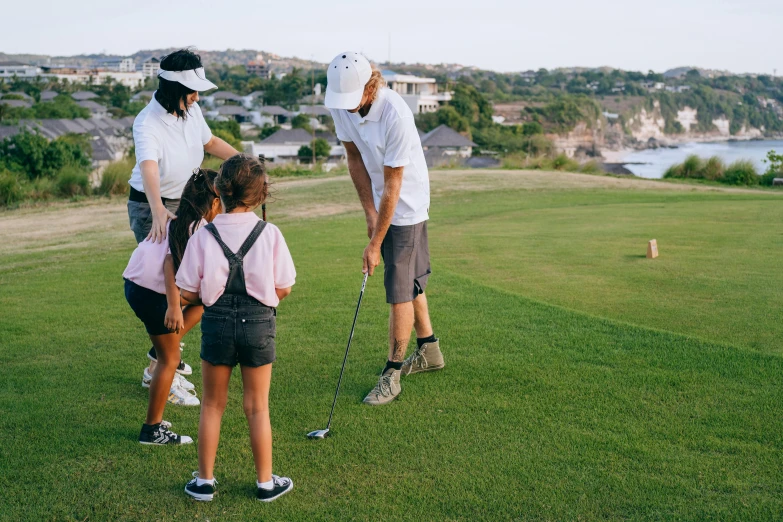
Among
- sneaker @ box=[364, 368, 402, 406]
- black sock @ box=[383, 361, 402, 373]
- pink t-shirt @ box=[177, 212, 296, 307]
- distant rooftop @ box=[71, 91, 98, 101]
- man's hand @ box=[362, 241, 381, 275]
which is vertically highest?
distant rooftop @ box=[71, 91, 98, 101]

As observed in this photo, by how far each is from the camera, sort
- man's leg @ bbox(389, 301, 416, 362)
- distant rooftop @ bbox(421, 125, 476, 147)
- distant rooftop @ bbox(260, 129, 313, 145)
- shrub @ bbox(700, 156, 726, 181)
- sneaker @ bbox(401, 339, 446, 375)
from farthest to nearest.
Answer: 1. distant rooftop @ bbox(260, 129, 313, 145)
2. distant rooftop @ bbox(421, 125, 476, 147)
3. shrub @ bbox(700, 156, 726, 181)
4. sneaker @ bbox(401, 339, 446, 375)
5. man's leg @ bbox(389, 301, 416, 362)

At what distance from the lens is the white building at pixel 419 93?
338 ft

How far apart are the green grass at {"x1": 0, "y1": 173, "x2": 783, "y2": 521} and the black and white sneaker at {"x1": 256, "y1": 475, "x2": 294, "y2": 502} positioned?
0.05m

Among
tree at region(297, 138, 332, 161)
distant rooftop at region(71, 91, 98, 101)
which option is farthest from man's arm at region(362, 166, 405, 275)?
distant rooftop at region(71, 91, 98, 101)

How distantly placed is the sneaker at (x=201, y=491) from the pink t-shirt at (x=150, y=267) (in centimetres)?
113

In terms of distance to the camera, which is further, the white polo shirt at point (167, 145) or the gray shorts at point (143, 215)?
the gray shorts at point (143, 215)

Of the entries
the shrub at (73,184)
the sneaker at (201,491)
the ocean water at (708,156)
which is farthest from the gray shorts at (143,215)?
the ocean water at (708,156)

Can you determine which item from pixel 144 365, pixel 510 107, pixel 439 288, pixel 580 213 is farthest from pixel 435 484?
pixel 510 107

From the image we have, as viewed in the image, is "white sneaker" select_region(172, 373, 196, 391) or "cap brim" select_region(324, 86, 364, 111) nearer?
"cap brim" select_region(324, 86, 364, 111)

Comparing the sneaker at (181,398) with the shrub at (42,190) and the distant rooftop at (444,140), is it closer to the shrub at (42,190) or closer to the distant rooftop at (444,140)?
the shrub at (42,190)

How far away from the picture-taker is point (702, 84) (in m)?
158

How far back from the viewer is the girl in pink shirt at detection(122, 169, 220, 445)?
4.31 metres

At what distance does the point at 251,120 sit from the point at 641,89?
73149mm

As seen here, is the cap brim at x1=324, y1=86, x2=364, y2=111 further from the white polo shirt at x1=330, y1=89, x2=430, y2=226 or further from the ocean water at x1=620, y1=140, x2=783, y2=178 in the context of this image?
the ocean water at x1=620, y1=140, x2=783, y2=178
